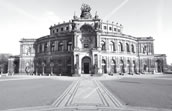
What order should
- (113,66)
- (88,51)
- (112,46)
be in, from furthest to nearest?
(112,46) < (113,66) < (88,51)

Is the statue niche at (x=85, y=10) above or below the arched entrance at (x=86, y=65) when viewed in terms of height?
above

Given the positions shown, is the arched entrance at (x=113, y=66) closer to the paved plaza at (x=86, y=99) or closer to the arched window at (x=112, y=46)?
the arched window at (x=112, y=46)

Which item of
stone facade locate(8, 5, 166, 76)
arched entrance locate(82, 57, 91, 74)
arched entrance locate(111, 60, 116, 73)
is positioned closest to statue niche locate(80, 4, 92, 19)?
stone facade locate(8, 5, 166, 76)

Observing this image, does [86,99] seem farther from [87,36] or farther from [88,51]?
[87,36]

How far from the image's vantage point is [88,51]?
1710 inches

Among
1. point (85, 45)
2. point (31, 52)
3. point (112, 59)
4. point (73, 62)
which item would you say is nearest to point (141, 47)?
point (112, 59)

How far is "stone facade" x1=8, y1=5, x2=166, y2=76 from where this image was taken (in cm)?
4409

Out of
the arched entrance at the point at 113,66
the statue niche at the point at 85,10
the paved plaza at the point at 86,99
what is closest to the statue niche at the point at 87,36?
the statue niche at the point at 85,10

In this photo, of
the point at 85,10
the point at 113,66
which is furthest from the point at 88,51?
the point at 85,10

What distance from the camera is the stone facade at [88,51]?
44094 millimetres

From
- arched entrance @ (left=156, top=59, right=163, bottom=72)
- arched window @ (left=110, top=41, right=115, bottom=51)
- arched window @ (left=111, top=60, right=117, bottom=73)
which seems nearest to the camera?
arched window @ (left=111, top=60, right=117, bottom=73)

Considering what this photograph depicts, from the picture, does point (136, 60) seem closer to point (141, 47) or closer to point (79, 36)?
point (141, 47)

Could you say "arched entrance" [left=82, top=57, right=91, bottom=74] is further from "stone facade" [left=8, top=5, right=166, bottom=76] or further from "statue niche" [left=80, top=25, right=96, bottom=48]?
"statue niche" [left=80, top=25, right=96, bottom=48]

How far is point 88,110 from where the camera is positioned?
7.17 m
